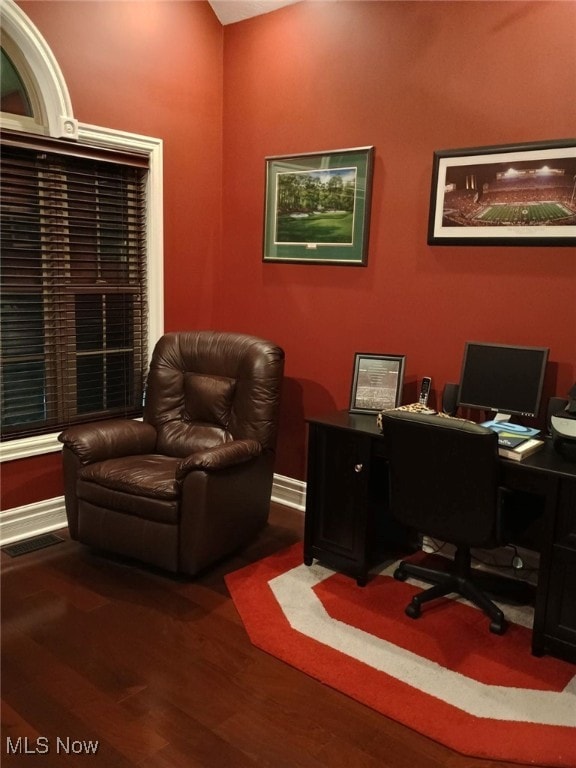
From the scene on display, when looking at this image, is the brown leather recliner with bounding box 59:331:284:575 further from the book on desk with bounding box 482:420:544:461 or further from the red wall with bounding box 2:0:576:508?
the book on desk with bounding box 482:420:544:461

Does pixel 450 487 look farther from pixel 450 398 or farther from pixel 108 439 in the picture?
pixel 108 439

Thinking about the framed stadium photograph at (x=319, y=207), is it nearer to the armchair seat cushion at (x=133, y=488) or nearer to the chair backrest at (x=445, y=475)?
the chair backrest at (x=445, y=475)

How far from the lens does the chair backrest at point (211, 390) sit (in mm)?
3363

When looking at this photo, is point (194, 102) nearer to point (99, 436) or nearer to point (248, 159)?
point (248, 159)

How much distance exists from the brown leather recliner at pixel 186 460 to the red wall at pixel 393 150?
1.81ft

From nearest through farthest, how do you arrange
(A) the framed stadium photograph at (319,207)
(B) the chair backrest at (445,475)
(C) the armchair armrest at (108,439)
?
(B) the chair backrest at (445,475), (C) the armchair armrest at (108,439), (A) the framed stadium photograph at (319,207)

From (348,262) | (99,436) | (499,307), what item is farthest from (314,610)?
(348,262)

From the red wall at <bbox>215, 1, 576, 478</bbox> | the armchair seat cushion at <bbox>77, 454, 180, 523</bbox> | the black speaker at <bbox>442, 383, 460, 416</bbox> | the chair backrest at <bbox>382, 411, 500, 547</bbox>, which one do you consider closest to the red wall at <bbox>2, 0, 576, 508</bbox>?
the red wall at <bbox>215, 1, 576, 478</bbox>

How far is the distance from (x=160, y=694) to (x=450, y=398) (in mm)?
1816

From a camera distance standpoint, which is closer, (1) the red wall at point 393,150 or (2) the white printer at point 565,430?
(2) the white printer at point 565,430

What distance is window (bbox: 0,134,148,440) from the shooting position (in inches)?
127

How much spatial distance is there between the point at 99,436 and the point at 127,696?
141 cm

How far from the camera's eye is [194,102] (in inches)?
154

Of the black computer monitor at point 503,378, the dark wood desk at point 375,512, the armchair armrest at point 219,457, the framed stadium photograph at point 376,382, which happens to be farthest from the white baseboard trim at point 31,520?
the black computer monitor at point 503,378
